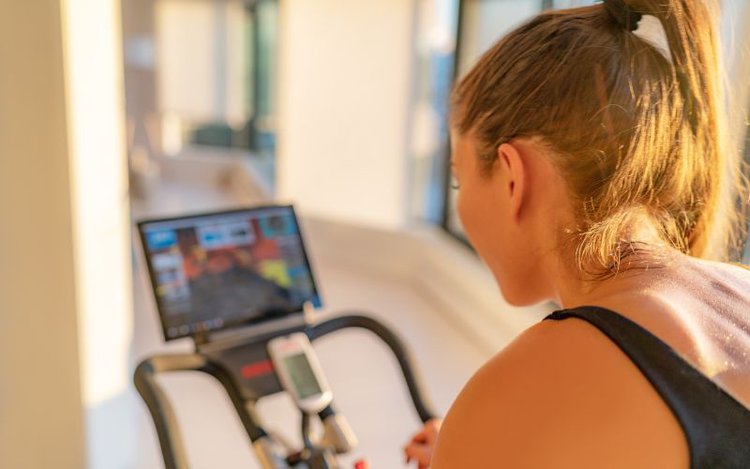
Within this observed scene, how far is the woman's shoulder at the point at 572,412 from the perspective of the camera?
626 millimetres

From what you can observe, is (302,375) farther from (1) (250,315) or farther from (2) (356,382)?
(2) (356,382)

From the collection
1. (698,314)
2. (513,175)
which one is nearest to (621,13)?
(513,175)

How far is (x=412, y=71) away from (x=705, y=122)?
266 centimetres

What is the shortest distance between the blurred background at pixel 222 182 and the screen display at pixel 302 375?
1.54 feet

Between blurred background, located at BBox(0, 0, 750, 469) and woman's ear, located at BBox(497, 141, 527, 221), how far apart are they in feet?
1.26

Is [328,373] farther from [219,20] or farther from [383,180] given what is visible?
[219,20]

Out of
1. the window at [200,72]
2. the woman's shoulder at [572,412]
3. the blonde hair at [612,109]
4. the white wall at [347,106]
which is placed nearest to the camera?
the woman's shoulder at [572,412]

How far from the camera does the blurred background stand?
4.37 ft

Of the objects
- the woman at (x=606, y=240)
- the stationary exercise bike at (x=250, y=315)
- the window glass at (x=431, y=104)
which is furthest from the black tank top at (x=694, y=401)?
the window glass at (x=431, y=104)

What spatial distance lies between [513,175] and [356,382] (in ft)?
5.69

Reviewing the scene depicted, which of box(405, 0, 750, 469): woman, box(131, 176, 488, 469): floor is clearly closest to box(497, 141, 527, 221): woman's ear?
box(405, 0, 750, 469): woman

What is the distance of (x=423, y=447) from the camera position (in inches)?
48.6

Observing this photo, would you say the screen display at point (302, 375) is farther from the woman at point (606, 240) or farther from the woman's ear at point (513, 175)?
the woman's ear at point (513, 175)

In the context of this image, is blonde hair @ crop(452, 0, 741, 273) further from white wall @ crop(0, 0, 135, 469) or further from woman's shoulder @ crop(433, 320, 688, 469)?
white wall @ crop(0, 0, 135, 469)
